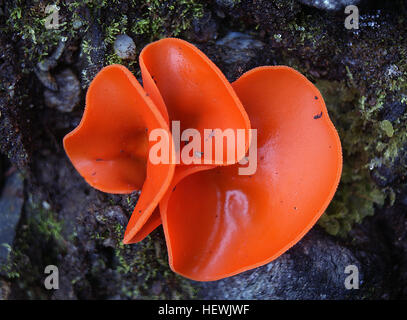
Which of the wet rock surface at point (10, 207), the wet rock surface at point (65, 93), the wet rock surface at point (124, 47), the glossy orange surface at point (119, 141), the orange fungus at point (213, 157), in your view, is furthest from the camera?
the wet rock surface at point (10, 207)

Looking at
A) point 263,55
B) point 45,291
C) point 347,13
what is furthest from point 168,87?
point 45,291

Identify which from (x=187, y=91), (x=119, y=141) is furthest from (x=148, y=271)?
(x=187, y=91)

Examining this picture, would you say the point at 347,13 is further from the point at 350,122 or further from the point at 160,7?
the point at 160,7

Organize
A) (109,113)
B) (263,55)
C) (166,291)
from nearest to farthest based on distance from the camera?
(109,113) < (263,55) < (166,291)

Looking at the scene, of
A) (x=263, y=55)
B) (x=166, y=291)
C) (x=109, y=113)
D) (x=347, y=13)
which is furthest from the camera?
(x=166, y=291)

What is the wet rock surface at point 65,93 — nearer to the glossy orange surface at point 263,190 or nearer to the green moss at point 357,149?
the glossy orange surface at point 263,190

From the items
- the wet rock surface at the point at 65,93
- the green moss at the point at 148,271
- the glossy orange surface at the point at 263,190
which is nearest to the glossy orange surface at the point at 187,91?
the glossy orange surface at the point at 263,190
